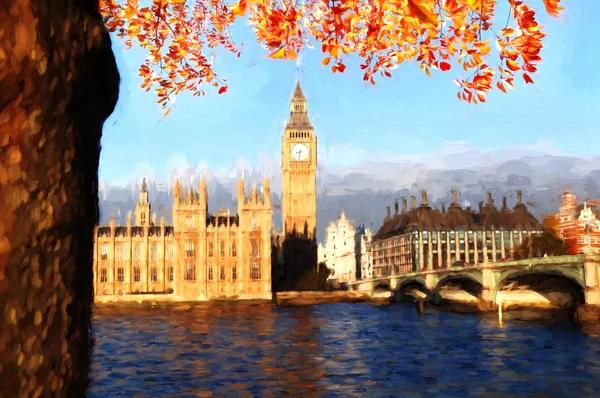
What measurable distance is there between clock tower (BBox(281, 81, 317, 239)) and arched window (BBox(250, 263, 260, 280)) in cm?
1755

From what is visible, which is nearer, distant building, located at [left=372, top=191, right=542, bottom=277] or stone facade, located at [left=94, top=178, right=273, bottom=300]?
stone facade, located at [left=94, top=178, right=273, bottom=300]

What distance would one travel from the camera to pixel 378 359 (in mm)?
27672

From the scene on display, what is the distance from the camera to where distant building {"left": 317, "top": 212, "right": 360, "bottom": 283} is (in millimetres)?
133750

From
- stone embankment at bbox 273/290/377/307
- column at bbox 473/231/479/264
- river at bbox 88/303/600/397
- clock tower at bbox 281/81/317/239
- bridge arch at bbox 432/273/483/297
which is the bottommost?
stone embankment at bbox 273/290/377/307

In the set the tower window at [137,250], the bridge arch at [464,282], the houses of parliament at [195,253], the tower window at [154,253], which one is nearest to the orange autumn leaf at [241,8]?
the bridge arch at [464,282]

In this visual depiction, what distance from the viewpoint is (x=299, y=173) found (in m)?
98.1

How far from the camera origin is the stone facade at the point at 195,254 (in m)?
74.7

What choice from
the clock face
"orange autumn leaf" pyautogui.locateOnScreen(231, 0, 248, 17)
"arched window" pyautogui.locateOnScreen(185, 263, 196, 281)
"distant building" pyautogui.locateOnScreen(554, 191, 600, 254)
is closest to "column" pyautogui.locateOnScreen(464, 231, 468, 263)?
"distant building" pyautogui.locateOnScreen(554, 191, 600, 254)

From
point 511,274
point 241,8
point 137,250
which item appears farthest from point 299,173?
point 241,8

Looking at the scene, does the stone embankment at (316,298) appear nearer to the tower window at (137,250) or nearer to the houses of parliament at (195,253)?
the houses of parliament at (195,253)

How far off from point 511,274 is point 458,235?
1927 inches

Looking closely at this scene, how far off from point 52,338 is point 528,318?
51.0 meters

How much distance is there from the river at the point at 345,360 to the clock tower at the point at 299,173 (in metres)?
48.7

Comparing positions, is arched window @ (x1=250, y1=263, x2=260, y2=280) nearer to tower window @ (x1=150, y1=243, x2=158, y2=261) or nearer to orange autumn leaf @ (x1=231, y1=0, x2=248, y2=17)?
tower window @ (x1=150, y1=243, x2=158, y2=261)
